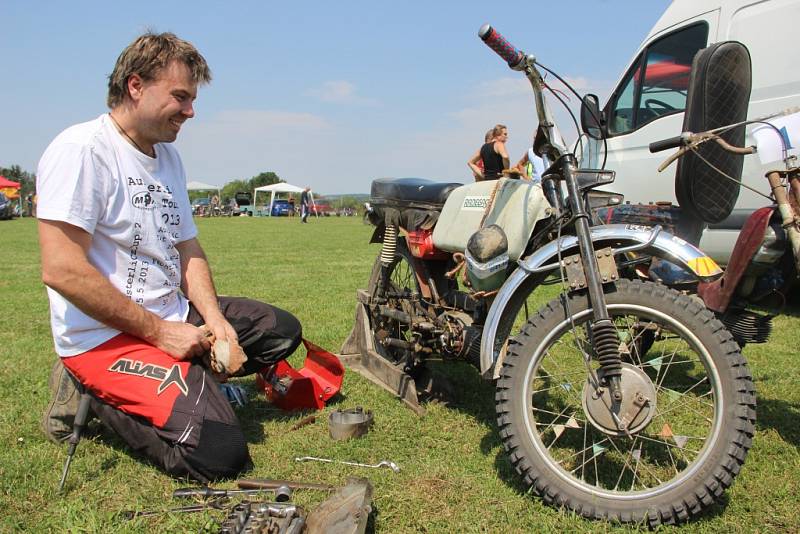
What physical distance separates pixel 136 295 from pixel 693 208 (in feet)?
9.35

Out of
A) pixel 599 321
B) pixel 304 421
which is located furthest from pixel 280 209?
pixel 599 321

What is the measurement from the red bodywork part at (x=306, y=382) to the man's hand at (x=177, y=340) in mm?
705

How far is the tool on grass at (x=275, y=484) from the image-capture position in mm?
2510

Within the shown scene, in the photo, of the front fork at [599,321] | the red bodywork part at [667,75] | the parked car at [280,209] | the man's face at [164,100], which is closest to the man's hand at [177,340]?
the man's face at [164,100]

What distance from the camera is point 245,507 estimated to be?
2258 millimetres

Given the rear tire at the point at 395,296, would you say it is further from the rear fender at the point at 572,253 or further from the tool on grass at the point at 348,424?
the rear fender at the point at 572,253

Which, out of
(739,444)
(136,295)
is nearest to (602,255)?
(739,444)

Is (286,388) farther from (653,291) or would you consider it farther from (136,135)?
(653,291)

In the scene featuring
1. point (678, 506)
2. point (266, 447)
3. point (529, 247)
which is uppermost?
point (529, 247)

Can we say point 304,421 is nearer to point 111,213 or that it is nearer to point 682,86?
point 111,213

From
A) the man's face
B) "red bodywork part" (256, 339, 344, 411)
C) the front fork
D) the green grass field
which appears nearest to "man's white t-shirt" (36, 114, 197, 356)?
the man's face

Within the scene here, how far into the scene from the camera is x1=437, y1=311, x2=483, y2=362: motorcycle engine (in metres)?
3.17

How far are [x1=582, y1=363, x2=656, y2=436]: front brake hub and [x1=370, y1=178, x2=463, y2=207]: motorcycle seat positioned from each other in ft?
5.23

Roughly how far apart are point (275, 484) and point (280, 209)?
4979 cm
